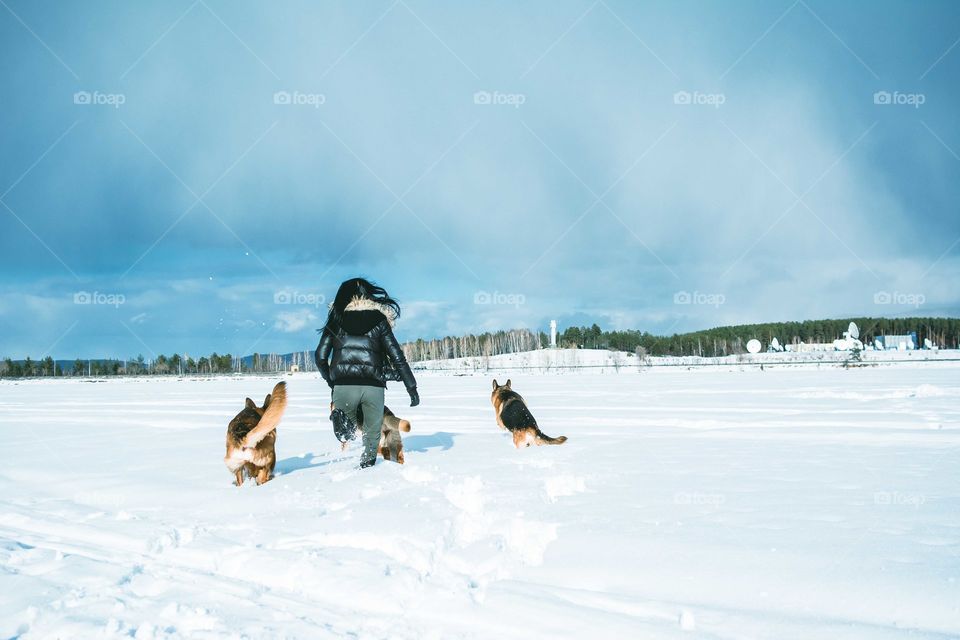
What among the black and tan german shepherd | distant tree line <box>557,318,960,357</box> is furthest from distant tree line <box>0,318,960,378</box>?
the black and tan german shepherd

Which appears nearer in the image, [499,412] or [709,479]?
[709,479]

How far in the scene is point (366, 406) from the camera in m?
6.34

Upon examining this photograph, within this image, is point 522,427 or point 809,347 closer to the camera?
point 522,427

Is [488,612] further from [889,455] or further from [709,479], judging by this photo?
[889,455]

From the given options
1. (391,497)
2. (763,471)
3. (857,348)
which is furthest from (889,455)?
(857,348)

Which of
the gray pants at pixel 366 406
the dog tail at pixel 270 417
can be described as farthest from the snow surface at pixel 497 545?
the dog tail at pixel 270 417

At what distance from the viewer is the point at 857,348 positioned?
45.4 metres

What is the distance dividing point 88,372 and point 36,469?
123330mm

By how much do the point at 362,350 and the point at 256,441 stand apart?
1429mm

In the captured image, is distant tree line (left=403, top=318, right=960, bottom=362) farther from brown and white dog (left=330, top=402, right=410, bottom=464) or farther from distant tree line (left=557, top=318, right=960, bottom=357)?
brown and white dog (left=330, top=402, right=410, bottom=464)

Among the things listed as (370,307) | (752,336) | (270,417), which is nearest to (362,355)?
(370,307)

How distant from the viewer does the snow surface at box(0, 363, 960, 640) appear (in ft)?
8.63

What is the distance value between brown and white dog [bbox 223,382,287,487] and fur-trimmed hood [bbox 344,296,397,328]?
47.0 inches

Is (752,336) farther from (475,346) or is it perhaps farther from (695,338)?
(475,346)
